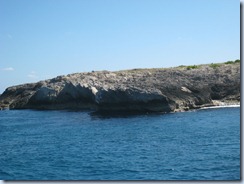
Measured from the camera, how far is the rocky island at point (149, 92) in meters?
60.8

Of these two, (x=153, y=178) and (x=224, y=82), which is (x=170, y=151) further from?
(x=224, y=82)

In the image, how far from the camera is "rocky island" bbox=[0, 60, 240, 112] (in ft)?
199

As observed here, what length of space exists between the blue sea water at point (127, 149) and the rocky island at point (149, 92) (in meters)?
8.12

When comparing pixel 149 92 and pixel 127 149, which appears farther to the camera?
pixel 149 92

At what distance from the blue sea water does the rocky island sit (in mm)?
8122

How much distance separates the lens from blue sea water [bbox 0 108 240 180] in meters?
23.8

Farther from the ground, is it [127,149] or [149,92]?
[149,92]

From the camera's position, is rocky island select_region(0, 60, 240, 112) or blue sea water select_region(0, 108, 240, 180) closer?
blue sea water select_region(0, 108, 240, 180)

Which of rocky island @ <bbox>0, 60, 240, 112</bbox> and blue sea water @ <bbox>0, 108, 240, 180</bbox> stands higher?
rocky island @ <bbox>0, 60, 240, 112</bbox>

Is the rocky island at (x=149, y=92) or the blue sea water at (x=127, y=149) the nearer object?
the blue sea water at (x=127, y=149)

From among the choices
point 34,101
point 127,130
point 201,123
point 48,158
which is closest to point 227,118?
point 201,123

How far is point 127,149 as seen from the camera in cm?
3212

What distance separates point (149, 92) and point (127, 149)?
91.9ft

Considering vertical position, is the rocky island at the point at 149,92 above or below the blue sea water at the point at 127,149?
above
